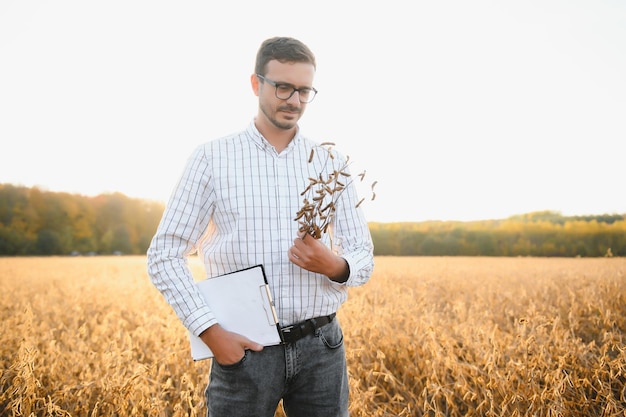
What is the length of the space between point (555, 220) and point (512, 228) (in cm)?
375

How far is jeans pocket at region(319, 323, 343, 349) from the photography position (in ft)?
5.48

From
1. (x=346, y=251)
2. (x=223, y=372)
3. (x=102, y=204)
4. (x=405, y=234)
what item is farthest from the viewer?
(x=102, y=204)

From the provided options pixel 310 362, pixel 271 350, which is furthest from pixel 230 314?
pixel 310 362

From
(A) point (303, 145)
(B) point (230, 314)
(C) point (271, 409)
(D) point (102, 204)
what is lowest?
(C) point (271, 409)

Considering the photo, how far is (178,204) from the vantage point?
1.61 meters

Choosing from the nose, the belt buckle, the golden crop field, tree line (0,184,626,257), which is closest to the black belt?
the belt buckle

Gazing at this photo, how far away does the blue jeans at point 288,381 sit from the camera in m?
1.57

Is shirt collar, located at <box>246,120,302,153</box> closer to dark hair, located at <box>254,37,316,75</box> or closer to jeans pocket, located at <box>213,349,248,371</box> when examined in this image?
dark hair, located at <box>254,37,316,75</box>

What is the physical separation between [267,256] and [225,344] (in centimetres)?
33

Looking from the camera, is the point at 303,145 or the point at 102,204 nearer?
the point at 303,145

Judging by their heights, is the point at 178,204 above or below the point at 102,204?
below

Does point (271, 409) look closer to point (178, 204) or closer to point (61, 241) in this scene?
point (178, 204)

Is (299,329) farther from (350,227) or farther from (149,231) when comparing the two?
(149,231)

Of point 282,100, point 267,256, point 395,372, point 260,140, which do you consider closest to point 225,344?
point 267,256
